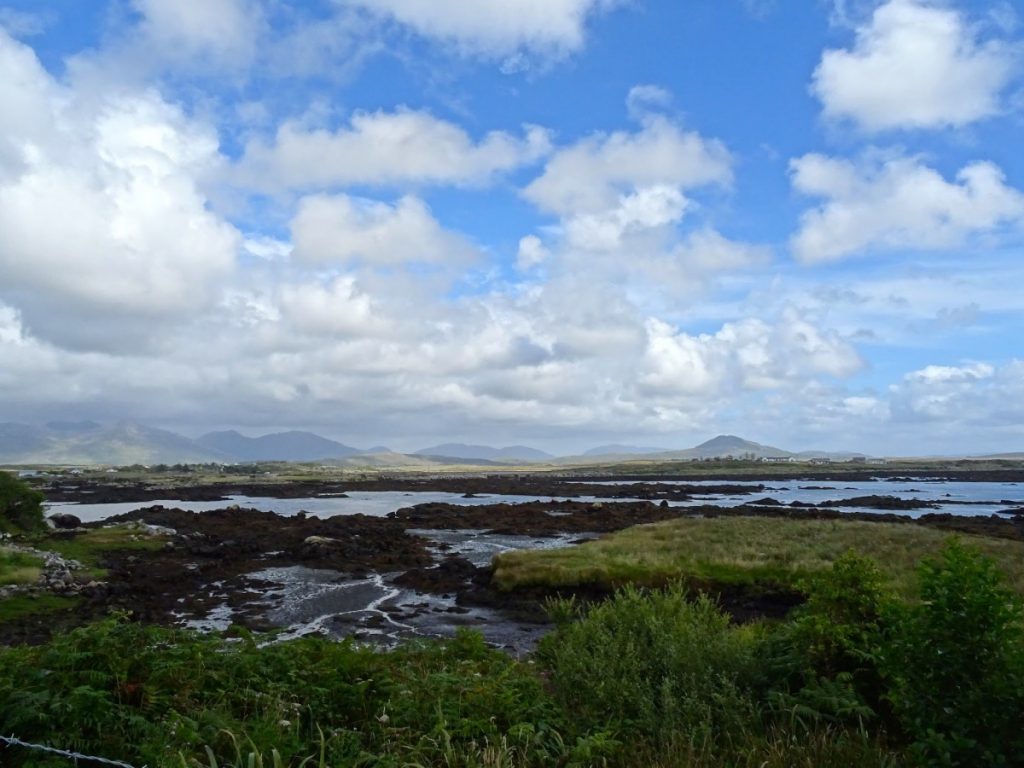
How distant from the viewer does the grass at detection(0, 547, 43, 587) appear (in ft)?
82.2

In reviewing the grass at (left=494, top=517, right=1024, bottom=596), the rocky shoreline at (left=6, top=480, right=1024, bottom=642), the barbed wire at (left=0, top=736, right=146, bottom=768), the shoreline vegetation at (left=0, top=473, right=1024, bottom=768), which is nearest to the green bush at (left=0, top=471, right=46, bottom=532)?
the rocky shoreline at (left=6, top=480, right=1024, bottom=642)

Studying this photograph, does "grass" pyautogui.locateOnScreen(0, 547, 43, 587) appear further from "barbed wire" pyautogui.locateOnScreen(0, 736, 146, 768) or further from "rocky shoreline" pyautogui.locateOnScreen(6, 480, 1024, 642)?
"barbed wire" pyautogui.locateOnScreen(0, 736, 146, 768)

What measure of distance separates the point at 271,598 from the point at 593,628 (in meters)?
20.9

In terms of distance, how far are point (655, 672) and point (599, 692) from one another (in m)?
1.21

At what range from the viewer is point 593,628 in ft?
31.6

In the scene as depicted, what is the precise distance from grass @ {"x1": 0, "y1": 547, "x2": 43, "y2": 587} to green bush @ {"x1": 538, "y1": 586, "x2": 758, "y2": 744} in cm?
2354

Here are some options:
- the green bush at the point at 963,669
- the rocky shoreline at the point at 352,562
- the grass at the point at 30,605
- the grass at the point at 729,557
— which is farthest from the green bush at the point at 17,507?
the green bush at the point at 963,669

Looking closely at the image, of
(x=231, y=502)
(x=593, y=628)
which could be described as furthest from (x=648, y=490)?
(x=593, y=628)

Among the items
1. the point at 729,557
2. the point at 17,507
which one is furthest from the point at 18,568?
the point at 729,557

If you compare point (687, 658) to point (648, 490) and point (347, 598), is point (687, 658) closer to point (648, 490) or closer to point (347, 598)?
point (347, 598)

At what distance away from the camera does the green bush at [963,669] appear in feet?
15.5

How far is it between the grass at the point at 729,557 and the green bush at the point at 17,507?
25.0 m

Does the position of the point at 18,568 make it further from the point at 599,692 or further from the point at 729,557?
the point at 729,557

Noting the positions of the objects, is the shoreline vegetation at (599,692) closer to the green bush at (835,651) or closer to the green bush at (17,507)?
Result: the green bush at (835,651)
